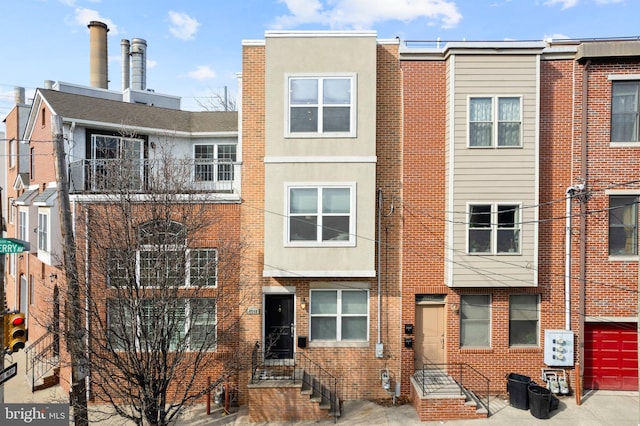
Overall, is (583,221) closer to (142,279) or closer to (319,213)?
(319,213)

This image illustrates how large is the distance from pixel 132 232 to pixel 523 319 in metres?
11.2

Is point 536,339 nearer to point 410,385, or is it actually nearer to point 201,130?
point 410,385

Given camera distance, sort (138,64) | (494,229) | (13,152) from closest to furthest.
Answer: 1. (494,229)
2. (13,152)
3. (138,64)

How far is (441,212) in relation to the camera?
40.2ft

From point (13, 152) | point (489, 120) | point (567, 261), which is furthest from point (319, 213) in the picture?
point (13, 152)

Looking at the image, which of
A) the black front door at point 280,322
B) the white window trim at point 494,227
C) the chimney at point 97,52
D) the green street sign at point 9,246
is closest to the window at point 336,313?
the black front door at point 280,322

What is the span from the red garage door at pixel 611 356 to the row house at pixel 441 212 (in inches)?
1.5

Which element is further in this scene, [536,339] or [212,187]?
[212,187]

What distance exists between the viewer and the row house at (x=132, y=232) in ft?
30.4

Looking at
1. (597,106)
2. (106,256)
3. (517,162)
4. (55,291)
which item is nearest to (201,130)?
(55,291)

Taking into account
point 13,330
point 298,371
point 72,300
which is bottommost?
point 298,371

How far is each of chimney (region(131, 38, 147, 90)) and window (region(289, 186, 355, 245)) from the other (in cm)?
2334

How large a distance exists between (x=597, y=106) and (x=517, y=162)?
121 inches

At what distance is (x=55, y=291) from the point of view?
13.8 m
